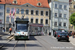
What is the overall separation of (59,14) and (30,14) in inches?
436

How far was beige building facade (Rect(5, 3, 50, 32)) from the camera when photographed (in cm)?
5453

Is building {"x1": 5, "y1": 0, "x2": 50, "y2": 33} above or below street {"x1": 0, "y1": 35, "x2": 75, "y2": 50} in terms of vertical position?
above

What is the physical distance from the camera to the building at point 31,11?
54719 millimetres

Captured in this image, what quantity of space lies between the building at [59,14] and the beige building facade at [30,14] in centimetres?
217

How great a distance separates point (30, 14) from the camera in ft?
187

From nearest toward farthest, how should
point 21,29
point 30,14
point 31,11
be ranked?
point 21,29, point 30,14, point 31,11

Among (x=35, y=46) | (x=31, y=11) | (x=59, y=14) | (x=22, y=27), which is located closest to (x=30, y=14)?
(x=31, y=11)

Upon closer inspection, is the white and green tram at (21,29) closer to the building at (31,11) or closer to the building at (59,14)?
the building at (31,11)

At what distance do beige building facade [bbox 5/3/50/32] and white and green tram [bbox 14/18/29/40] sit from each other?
2937 cm

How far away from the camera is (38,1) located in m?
61.1

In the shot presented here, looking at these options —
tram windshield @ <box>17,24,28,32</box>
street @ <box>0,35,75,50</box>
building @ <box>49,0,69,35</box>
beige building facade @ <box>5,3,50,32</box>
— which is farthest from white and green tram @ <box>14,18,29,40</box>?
building @ <box>49,0,69,35</box>

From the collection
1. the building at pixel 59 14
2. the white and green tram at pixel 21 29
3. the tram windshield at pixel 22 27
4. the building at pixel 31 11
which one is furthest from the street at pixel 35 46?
the building at pixel 59 14

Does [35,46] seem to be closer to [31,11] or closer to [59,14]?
[31,11]

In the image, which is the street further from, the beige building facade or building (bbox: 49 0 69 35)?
building (bbox: 49 0 69 35)
